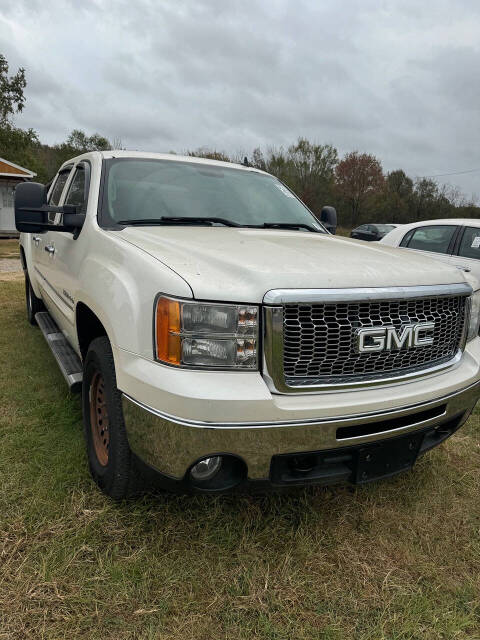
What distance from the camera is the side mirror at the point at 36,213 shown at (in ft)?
9.05

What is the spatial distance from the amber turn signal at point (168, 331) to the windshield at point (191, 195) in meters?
1.15

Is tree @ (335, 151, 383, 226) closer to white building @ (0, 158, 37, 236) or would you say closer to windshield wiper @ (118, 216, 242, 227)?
white building @ (0, 158, 37, 236)

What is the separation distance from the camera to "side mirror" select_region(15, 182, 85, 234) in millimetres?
2758

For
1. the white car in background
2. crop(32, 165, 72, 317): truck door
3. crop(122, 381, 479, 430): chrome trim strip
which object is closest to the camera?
crop(122, 381, 479, 430): chrome trim strip

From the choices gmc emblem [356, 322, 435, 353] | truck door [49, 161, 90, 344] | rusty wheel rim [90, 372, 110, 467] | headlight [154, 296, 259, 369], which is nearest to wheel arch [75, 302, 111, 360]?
truck door [49, 161, 90, 344]

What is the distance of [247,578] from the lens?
1.95 metres

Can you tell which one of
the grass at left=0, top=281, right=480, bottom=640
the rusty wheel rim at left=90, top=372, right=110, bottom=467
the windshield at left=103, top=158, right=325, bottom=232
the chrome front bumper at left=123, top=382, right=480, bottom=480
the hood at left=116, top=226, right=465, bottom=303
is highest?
the windshield at left=103, top=158, right=325, bottom=232

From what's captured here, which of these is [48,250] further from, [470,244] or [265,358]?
[470,244]

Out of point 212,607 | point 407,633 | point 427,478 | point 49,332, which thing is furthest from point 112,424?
point 49,332

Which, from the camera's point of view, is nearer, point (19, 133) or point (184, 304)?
point (184, 304)

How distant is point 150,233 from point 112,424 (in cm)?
101

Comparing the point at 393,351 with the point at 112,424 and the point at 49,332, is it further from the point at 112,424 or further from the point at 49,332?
the point at 49,332

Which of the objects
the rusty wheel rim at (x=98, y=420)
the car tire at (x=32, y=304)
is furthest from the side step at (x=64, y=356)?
the car tire at (x=32, y=304)

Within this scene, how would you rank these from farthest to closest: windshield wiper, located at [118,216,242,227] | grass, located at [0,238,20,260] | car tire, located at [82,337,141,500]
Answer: grass, located at [0,238,20,260] → windshield wiper, located at [118,216,242,227] → car tire, located at [82,337,141,500]
